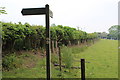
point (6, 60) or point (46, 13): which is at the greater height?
point (46, 13)

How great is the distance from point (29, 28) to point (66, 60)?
293cm

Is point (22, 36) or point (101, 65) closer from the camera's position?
point (22, 36)

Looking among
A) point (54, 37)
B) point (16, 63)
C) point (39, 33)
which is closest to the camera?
point (16, 63)

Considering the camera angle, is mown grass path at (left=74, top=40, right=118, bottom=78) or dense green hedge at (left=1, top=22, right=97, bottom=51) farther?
dense green hedge at (left=1, top=22, right=97, bottom=51)

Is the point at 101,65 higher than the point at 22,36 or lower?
lower

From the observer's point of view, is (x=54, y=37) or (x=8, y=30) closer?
(x=8, y=30)

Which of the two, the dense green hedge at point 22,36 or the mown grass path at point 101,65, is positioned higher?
the dense green hedge at point 22,36

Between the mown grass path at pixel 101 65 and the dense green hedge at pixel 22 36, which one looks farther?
→ the dense green hedge at pixel 22 36

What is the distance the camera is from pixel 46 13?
267cm

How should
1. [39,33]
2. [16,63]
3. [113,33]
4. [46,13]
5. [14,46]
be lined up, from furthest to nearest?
[113,33] → [39,33] → [14,46] → [16,63] → [46,13]

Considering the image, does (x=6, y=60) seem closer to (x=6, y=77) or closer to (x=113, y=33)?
(x=6, y=77)

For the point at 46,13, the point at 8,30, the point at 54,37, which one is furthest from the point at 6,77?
the point at 54,37

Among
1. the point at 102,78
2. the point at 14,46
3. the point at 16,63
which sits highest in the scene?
the point at 14,46

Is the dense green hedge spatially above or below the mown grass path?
above
